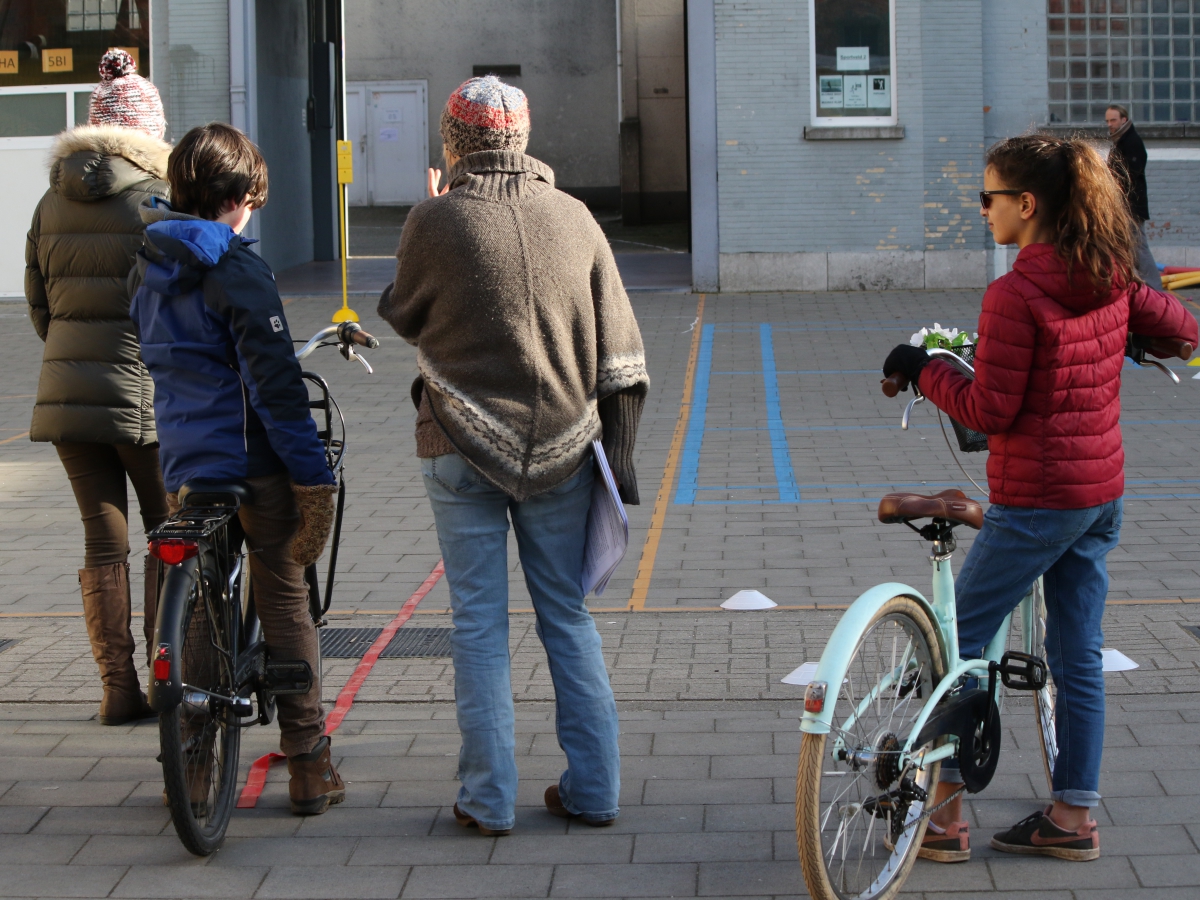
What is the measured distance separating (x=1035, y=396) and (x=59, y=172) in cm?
298

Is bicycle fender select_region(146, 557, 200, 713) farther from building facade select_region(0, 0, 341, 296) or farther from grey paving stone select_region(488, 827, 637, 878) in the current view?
building facade select_region(0, 0, 341, 296)

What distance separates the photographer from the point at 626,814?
385 centimetres

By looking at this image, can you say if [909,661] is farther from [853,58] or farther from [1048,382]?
[853,58]

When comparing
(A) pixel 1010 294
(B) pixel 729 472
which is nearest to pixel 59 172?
(A) pixel 1010 294

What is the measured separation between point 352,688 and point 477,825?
1.30m

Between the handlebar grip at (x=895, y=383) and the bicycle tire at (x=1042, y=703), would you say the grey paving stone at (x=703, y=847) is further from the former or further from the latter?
the handlebar grip at (x=895, y=383)

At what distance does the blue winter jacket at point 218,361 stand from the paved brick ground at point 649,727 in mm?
977

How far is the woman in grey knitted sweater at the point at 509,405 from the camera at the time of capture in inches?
138

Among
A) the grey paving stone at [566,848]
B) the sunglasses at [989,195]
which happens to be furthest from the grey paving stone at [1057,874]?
the sunglasses at [989,195]

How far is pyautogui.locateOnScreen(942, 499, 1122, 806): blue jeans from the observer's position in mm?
3461

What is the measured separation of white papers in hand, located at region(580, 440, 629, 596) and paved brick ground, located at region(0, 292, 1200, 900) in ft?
2.23

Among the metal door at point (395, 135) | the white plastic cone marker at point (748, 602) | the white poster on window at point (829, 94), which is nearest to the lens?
the white plastic cone marker at point (748, 602)

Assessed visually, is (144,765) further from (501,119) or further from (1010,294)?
(1010,294)

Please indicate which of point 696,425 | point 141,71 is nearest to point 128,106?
point 696,425
